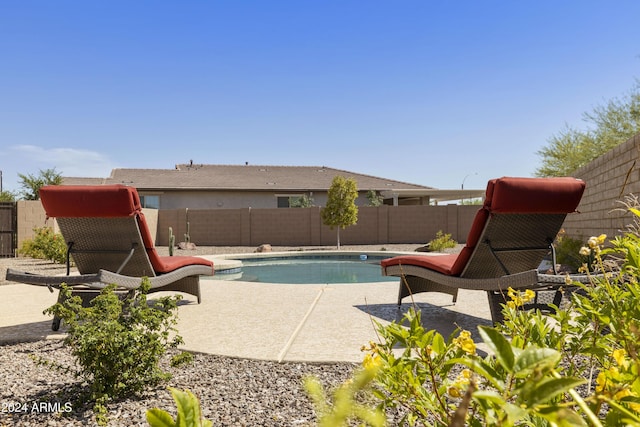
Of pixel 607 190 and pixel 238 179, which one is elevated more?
pixel 238 179

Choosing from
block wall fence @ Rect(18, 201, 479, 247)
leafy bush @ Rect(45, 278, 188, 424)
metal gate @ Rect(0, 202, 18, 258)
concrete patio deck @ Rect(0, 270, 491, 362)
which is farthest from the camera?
block wall fence @ Rect(18, 201, 479, 247)

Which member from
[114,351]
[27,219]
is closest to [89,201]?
[114,351]

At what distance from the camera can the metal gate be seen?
14.5 metres

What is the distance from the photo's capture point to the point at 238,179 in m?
28.2

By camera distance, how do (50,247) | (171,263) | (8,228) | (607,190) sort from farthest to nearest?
(8,228) → (50,247) → (607,190) → (171,263)

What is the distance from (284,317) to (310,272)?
722cm

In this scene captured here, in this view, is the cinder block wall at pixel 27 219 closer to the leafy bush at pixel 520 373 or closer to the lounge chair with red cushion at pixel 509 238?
the lounge chair with red cushion at pixel 509 238

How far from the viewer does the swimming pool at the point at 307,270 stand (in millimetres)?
10320

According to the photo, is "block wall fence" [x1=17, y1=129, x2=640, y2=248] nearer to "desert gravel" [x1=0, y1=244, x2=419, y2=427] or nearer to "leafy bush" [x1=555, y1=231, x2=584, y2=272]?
"leafy bush" [x1=555, y1=231, x2=584, y2=272]

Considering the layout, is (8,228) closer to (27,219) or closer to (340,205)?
(27,219)

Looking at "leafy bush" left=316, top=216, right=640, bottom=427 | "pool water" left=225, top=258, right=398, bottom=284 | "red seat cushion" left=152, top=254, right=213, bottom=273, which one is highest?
"leafy bush" left=316, top=216, right=640, bottom=427

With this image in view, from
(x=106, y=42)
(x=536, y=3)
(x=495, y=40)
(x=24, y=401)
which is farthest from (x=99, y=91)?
(x=24, y=401)

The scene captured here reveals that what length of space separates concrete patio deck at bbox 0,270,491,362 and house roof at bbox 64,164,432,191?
19.4m

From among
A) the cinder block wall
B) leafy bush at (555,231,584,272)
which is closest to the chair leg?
leafy bush at (555,231,584,272)
